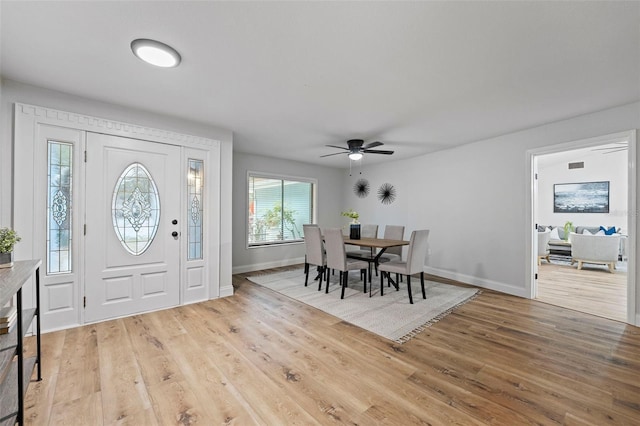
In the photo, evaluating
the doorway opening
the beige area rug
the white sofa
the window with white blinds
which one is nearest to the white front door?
the beige area rug

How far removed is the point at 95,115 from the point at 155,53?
153 cm

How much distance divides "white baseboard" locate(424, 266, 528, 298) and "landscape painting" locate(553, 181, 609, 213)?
5.37 metres

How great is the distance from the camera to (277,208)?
616 centimetres

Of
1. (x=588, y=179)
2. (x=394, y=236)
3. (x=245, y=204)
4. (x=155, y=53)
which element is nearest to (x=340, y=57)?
(x=155, y=53)

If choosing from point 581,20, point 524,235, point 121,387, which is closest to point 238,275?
point 121,387

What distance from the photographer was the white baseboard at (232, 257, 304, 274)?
5.38 meters

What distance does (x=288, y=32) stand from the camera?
5.85ft

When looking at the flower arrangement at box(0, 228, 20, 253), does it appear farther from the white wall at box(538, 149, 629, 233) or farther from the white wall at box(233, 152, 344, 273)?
the white wall at box(538, 149, 629, 233)

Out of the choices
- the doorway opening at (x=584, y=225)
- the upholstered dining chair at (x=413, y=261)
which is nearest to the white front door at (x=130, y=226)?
the upholstered dining chair at (x=413, y=261)

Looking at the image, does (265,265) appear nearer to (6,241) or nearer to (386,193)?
(386,193)

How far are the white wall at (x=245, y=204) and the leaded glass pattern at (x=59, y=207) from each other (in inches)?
108

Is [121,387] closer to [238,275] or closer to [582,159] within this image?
[238,275]

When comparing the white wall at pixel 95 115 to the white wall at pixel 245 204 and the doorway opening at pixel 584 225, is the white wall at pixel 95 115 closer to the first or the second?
the white wall at pixel 245 204

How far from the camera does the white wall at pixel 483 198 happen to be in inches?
139
